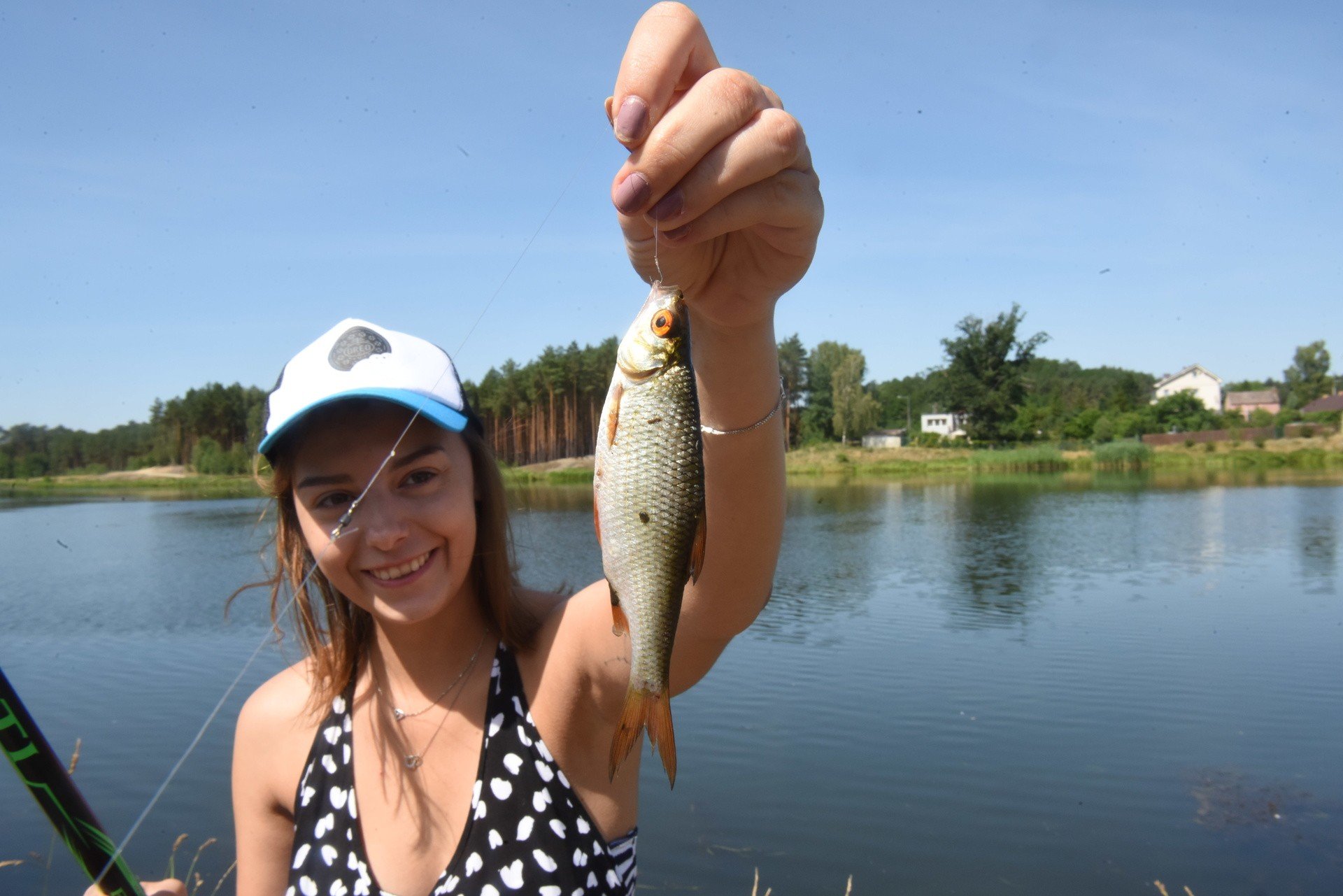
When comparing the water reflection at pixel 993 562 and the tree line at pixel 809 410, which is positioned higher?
the tree line at pixel 809 410

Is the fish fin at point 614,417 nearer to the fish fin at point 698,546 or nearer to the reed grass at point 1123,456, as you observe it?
the fish fin at point 698,546

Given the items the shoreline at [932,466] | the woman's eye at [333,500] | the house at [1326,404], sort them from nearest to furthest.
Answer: the woman's eye at [333,500] < the shoreline at [932,466] < the house at [1326,404]

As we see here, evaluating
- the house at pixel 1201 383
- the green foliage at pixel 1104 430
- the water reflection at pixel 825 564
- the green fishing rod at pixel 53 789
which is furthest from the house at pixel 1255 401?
the green fishing rod at pixel 53 789

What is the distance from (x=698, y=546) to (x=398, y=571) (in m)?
0.80

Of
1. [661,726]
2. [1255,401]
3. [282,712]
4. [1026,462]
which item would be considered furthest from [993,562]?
[1255,401]

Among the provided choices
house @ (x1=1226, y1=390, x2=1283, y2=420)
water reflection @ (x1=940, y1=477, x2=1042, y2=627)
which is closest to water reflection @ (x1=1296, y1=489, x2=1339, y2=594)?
water reflection @ (x1=940, y1=477, x2=1042, y2=627)

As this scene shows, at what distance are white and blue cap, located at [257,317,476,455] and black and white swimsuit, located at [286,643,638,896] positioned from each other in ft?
1.93

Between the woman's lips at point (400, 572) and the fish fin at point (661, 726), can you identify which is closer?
the fish fin at point (661, 726)

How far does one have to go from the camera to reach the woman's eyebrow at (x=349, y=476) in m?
2.00

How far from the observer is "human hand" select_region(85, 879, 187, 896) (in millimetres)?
1868

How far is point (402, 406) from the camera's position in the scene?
2.00 meters

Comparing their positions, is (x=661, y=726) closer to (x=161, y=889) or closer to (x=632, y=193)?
(x=632, y=193)

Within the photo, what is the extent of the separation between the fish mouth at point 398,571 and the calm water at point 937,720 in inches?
21.1

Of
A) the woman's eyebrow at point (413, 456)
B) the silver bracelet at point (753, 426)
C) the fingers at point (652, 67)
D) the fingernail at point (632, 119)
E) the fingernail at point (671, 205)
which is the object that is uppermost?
the fingers at point (652, 67)
